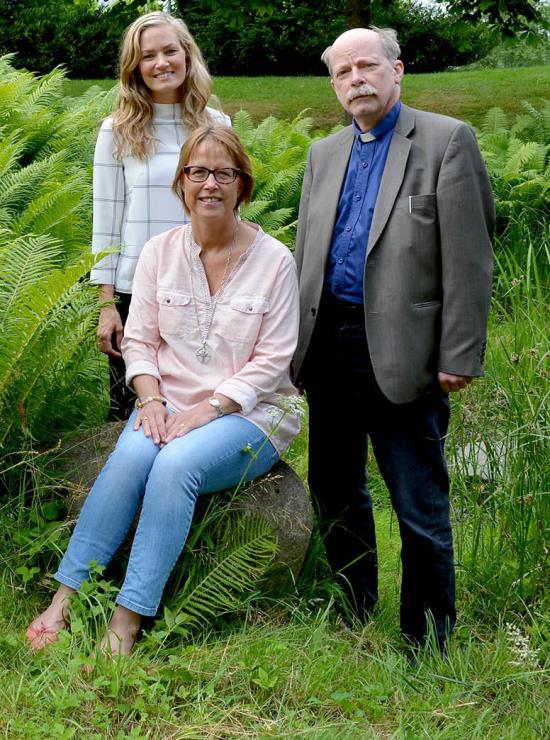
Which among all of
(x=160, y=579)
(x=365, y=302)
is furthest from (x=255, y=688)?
(x=365, y=302)

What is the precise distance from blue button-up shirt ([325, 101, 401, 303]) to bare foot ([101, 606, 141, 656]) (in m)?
1.28

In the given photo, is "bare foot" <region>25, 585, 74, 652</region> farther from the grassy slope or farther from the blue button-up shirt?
the blue button-up shirt

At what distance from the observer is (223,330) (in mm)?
3477

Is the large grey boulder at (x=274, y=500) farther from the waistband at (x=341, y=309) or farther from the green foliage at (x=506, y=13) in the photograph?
the green foliage at (x=506, y=13)

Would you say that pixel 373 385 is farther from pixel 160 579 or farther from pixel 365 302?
pixel 160 579

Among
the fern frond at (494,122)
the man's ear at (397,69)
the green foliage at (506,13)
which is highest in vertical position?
the green foliage at (506,13)

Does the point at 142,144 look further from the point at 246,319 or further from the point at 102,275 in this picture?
the point at 246,319

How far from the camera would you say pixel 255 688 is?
10.1 feet

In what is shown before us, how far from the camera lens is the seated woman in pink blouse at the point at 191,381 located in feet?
10.4

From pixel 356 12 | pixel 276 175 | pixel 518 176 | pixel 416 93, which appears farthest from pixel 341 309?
pixel 416 93

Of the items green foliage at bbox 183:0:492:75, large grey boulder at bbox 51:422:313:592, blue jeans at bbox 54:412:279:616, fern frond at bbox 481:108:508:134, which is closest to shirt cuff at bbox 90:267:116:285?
large grey boulder at bbox 51:422:313:592

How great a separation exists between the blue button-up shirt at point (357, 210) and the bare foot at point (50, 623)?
1384mm

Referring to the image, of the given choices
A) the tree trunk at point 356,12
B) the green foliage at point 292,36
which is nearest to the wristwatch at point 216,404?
the tree trunk at point 356,12

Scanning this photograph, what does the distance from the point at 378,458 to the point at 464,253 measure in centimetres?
78
